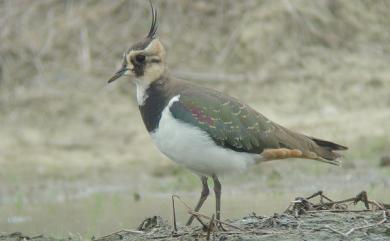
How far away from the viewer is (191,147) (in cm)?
741

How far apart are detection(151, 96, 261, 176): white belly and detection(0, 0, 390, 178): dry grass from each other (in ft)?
13.3

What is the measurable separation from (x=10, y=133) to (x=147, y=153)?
5.66ft

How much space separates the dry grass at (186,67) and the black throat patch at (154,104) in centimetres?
417

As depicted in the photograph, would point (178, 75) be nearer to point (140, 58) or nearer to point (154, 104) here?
point (140, 58)

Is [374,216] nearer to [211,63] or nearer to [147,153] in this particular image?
[147,153]

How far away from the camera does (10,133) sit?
491 inches

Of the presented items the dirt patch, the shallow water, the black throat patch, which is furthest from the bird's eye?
the dirt patch

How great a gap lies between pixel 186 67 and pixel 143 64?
221 inches

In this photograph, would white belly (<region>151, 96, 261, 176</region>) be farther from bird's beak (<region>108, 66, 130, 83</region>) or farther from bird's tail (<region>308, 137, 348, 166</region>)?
bird's tail (<region>308, 137, 348, 166</region>)

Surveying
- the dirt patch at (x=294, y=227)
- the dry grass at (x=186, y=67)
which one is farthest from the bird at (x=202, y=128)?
the dry grass at (x=186, y=67)

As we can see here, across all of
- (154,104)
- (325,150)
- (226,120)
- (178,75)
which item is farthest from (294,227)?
(178,75)

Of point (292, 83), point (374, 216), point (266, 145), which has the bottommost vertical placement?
point (374, 216)

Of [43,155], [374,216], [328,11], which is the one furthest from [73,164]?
[374,216]

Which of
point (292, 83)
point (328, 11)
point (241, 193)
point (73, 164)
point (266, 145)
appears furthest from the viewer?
point (328, 11)
